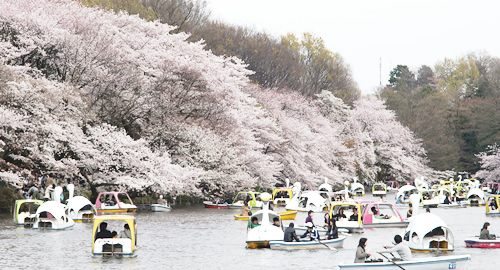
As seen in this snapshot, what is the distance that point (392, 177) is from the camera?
96.8 metres

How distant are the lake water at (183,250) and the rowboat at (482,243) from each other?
0.33 meters

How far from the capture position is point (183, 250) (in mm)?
29891

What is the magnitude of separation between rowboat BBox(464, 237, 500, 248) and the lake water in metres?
0.33

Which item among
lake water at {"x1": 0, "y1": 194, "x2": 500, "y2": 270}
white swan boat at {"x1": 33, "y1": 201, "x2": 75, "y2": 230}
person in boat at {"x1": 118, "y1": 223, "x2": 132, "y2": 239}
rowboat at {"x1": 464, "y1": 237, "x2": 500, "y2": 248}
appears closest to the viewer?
lake water at {"x1": 0, "y1": 194, "x2": 500, "y2": 270}

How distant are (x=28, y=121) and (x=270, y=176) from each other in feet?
79.5

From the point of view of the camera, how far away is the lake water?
2567 centimetres

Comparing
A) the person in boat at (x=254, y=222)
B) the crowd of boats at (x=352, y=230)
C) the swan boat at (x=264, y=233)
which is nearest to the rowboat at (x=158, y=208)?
the crowd of boats at (x=352, y=230)

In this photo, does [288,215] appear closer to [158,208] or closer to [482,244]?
[158,208]

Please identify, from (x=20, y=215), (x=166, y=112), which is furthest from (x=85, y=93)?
(x=20, y=215)

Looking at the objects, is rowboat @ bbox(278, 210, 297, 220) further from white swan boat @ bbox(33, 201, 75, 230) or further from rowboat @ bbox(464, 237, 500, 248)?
rowboat @ bbox(464, 237, 500, 248)

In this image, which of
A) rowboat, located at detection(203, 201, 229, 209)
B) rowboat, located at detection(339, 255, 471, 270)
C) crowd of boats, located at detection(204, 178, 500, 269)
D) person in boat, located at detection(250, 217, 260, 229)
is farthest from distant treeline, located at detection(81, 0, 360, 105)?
rowboat, located at detection(339, 255, 471, 270)

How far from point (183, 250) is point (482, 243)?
40.8 feet

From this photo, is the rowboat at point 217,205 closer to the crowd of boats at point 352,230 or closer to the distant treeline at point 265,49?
the crowd of boats at point 352,230

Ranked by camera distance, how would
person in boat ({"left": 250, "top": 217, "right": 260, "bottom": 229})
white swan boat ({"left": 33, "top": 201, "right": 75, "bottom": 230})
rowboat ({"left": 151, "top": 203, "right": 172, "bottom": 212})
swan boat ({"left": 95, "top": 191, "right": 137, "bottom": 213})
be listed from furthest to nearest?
rowboat ({"left": 151, "top": 203, "right": 172, "bottom": 212}), swan boat ({"left": 95, "top": 191, "right": 137, "bottom": 213}), white swan boat ({"left": 33, "top": 201, "right": 75, "bottom": 230}), person in boat ({"left": 250, "top": 217, "right": 260, "bottom": 229})
